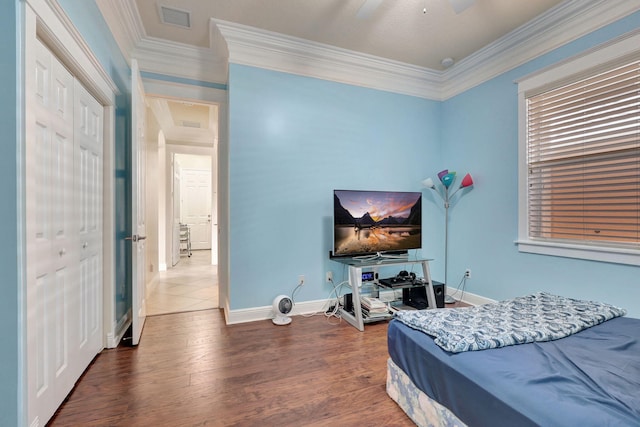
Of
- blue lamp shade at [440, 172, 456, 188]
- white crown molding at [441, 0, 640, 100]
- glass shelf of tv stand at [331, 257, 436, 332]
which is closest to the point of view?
white crown molding at [441, 0, 640, 100]

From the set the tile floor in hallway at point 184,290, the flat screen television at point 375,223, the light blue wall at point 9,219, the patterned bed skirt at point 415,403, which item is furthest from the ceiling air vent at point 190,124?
the patterned bed skirt at point 415,403

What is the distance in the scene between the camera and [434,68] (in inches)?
145

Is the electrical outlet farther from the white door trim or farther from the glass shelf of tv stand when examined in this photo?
the white door trim

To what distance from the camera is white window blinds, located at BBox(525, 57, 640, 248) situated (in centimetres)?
226

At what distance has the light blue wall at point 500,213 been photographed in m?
2.37

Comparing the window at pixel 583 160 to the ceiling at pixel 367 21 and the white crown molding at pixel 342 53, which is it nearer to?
the white crown molding at pixel 342 53

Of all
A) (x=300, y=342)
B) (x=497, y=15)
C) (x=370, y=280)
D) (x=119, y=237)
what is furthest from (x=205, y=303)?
(x=497, y=15)

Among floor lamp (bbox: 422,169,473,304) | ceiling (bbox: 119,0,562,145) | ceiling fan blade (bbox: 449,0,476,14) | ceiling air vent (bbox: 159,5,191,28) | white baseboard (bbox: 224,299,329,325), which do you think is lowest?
white baseboard (bbox: 224,299,329,325)

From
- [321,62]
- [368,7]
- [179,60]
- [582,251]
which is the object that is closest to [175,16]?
[179,60]

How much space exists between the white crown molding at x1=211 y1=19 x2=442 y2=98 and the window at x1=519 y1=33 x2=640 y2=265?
1198mm

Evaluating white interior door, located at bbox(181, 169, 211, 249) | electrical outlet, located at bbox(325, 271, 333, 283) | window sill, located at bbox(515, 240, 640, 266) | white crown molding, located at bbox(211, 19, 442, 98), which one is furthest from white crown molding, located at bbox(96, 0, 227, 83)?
white interior door, located at bbox(181, 169, 211, 249)

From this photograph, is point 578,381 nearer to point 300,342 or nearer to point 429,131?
point 300,342

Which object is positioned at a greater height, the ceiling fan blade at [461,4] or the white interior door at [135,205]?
the ceiling fan blade at [461,4]

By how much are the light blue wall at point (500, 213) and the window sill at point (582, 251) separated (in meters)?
0.05
